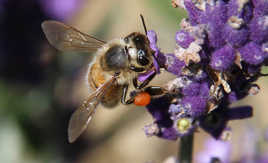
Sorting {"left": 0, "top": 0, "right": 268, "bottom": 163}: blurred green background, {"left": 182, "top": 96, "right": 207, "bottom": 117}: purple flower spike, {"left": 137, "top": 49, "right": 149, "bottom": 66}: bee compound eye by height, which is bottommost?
{"left": 0, "top": 0, "right": 268, "bottom": 163}: blurred green background

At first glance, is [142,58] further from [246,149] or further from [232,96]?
[246,149]

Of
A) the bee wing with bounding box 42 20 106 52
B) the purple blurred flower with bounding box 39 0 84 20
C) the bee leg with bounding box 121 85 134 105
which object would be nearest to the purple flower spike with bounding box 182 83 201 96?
the bee leg with bounding box 121 85 134 105

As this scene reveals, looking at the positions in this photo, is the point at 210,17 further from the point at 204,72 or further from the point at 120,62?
the point at 120,62

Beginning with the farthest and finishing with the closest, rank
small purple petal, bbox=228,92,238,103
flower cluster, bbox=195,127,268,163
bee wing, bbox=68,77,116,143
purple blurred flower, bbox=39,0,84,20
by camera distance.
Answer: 1. purple blurred flower, bbox=39,0,84,20
2. flower cluster, bbox=195,127,268,163
3. bee wing, bbox=68,77,116,143
4. small purple petal, bbox=228,92,238,103

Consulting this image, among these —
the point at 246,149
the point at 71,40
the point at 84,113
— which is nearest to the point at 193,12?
the point at 84,113

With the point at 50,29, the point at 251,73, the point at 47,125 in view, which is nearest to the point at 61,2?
the point at 47,125

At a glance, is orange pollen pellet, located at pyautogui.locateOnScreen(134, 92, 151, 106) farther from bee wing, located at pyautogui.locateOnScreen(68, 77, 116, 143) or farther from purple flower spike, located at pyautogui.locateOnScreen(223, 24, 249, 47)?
purple flower spike, located at pyautogui.locateOnScreen(223, 24, 249, 47)

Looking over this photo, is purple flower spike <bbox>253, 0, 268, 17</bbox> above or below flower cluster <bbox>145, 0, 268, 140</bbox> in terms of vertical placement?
above
